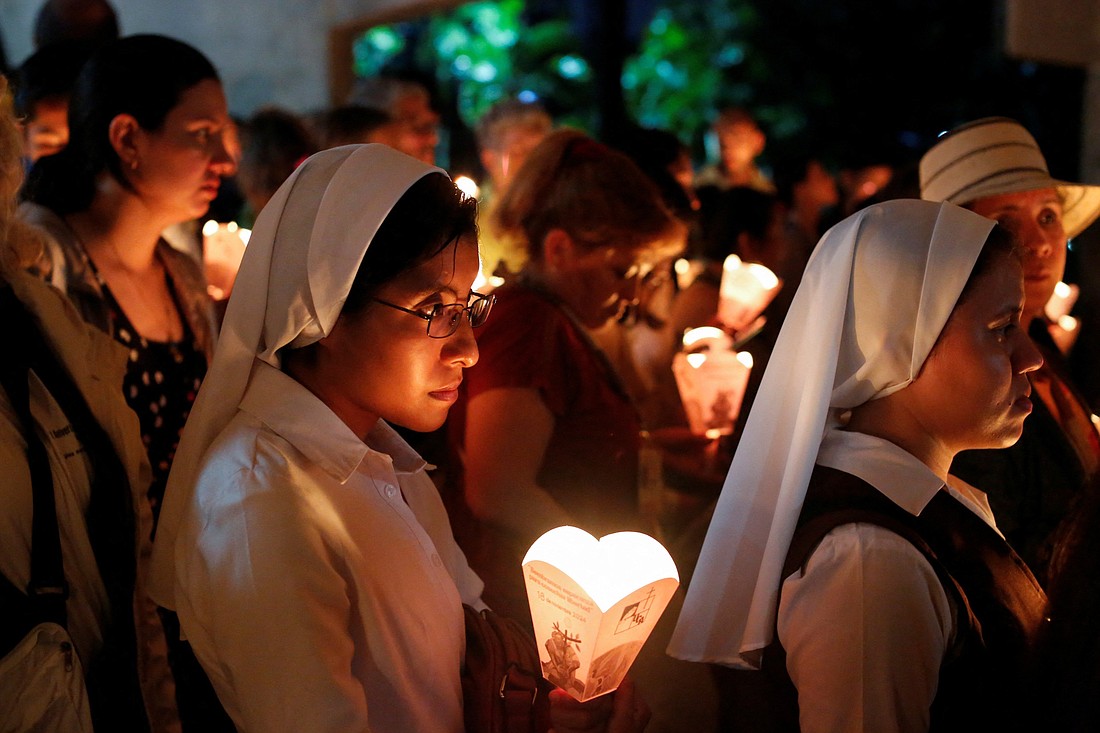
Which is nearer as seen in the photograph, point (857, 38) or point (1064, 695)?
point (1064, 695)

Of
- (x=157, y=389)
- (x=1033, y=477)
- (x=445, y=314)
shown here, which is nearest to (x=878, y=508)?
(x=445, y=314)

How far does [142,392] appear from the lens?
11.0 ft

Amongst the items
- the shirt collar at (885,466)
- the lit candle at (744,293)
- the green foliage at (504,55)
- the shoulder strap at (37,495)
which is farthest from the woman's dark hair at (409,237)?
the green foliage at (504,55)

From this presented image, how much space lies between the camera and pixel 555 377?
134 inches

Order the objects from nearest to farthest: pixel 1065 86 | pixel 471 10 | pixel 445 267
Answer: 1. pixel 445 267
2. pixel 1065 86
3. pixel 471 10

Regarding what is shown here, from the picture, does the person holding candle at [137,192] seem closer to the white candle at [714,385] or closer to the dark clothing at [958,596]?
the white candle at [714,385]

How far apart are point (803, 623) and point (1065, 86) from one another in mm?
11839

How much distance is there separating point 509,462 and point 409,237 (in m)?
1.28

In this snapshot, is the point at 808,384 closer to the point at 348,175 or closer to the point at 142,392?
the point at 348,175

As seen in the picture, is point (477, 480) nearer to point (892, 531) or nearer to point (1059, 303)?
Result: point (892, 531)

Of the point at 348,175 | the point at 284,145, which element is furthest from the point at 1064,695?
the point at 284,145

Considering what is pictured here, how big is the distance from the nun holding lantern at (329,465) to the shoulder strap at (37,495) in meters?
0.20

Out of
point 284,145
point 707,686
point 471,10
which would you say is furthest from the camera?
point 471,10

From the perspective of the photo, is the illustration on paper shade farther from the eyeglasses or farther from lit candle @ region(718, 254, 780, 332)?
lit candle @ region(718, 254, 780, 332)
